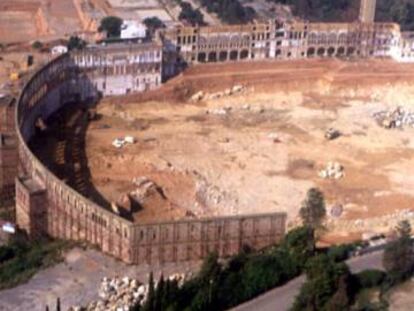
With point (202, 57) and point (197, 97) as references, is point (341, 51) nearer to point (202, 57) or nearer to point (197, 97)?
point (202, 57)

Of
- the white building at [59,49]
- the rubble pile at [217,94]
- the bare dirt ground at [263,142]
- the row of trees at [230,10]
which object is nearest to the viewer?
the bare dirt ground at [263,142]

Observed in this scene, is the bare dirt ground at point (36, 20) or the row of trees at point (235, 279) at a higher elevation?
the bare dirt ground at point (36, 20)

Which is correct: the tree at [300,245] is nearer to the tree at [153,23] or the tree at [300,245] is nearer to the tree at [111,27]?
the tree at [111,27]

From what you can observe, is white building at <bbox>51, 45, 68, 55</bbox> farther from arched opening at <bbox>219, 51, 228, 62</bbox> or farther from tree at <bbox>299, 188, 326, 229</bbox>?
tree at <bbox>299, 188, 326, 229</bbox>

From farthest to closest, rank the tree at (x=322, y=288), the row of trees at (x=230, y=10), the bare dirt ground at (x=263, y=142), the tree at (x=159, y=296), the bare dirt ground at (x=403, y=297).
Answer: the row of trees at (x=230, y=10)
the bare dirt ground at (x=263, y=142)
the bare dirt ground at (x=403, y=297)
the tree at (x=322, y=288)
the tree at (x=159, y=296)

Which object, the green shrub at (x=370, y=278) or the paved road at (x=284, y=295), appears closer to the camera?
the paved road at (x=284, y=295)

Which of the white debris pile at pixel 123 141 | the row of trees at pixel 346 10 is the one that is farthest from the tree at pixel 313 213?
the row of trees at pixel 346 10

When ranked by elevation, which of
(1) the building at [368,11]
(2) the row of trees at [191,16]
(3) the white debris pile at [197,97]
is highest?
(1) the building at [368,11]
